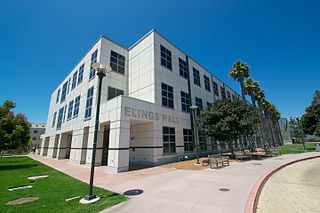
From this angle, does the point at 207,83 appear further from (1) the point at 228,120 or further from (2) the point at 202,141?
(1) the point at 228,120

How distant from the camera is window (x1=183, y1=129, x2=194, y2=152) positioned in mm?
20000

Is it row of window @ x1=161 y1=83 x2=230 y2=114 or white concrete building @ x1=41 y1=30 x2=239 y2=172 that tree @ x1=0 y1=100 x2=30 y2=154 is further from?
row of window @ x1=161 y1=83 x2=230 y2=114

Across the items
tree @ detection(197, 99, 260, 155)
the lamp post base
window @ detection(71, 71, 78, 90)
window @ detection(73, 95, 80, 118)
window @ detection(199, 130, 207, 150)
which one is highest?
window @ detection(71, 71, 78, 90)

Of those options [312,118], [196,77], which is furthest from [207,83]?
[312,118]

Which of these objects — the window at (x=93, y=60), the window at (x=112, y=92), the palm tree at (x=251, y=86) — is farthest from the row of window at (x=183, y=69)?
the window at (x=93, y=60)

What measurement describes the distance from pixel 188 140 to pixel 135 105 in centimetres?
987

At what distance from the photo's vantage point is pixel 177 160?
57.9ft

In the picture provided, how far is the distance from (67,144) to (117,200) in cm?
2475

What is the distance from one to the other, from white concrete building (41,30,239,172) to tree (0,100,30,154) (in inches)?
210

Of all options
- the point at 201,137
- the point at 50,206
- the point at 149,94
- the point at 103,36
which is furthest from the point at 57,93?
the point at 50,206

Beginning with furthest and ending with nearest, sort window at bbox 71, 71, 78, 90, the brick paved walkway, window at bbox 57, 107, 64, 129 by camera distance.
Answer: window at bbox 57, 107, 64, 129 < window at bbox 71, 71, 78, 90 < the brick paved walkway

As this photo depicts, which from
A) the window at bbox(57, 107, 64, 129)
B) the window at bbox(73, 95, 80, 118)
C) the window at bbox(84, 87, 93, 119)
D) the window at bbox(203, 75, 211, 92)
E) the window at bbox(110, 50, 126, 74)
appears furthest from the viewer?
the window at bbox(203, 75, 211, 92)

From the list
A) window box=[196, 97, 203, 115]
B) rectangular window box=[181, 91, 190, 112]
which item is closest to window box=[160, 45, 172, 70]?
rectangular window box=[181, 91, 190, 112]

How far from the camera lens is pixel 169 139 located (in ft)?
58.0
